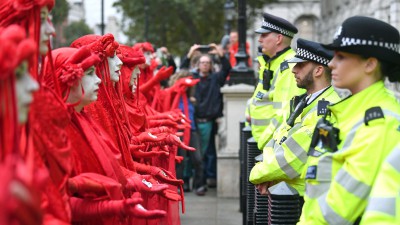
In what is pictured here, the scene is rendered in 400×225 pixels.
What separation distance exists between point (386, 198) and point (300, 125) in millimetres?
2398

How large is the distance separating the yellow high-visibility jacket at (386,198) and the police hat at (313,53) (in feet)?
9.04

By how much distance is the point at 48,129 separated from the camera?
4.98 meters

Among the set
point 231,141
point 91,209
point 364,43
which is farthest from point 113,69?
point 231,141

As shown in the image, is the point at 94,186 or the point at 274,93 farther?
the point at 274,93

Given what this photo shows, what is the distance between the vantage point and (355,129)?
5.12 metres

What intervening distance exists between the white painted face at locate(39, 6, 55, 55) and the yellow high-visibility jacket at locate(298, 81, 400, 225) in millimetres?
1516

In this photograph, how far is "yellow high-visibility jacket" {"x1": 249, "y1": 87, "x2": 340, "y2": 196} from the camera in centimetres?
695

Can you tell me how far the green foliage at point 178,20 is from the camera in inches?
1607

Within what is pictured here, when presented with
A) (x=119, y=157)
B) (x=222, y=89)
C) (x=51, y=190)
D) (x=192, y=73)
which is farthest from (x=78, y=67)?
(x=192, y=73)

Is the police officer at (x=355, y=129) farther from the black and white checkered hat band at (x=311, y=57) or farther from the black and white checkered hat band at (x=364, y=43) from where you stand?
the black and white checkered hat band at (x=311, y=57)

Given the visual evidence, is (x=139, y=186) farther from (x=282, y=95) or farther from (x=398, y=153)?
(x=282, y=95)

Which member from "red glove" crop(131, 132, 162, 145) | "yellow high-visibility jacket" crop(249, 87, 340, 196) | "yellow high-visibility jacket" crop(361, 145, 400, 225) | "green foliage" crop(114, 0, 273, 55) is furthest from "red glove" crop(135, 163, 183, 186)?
"green foliage" crop(114, 0, 273, 55)

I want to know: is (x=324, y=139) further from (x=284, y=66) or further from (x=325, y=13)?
(x=325, y=13)

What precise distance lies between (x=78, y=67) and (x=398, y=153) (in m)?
2.17
